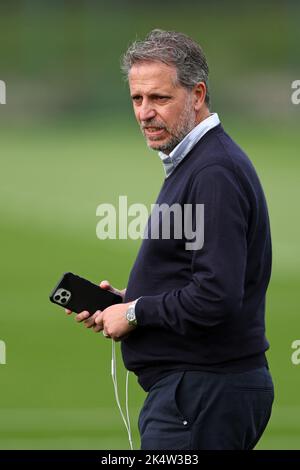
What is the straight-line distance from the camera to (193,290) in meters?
2.73

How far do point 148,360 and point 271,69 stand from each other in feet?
90.1

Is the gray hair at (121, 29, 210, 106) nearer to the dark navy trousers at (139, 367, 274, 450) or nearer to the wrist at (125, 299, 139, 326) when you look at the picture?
the wrist at (125, 299, 139, 326)

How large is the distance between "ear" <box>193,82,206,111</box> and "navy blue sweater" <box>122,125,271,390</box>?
0.27ft

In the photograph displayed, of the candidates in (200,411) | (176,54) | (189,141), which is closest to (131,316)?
(200,411)

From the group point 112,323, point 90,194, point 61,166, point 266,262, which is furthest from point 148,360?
point 61,166

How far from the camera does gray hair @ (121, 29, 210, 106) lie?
113 inches

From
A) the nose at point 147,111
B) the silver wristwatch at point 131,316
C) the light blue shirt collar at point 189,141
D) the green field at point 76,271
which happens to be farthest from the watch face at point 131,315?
the green field at point 76,271

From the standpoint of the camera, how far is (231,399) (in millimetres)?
2822

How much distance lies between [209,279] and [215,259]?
0.17ft

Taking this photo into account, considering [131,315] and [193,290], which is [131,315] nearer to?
[131,315]

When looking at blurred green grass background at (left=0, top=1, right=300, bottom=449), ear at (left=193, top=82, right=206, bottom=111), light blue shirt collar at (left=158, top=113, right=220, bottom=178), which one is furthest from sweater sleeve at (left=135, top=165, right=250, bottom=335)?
blurred green grass background at (left=0, top=1, right=300, bottom=449)

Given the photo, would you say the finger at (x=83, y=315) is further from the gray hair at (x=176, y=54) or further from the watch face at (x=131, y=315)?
the gray hair at (x=176, y=54)

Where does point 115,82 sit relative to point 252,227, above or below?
above

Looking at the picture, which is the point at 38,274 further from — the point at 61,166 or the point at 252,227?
the point at 61,166
